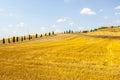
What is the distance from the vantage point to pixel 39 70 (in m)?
21.2

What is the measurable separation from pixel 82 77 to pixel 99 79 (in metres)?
1.14

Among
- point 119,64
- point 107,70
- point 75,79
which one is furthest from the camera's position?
point 119,64

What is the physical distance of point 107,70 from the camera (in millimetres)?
21078

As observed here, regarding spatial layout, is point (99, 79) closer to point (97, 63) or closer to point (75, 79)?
point (75, 79)

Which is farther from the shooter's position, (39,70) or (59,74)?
(39,70)

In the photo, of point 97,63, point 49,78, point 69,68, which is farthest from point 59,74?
point 97,63

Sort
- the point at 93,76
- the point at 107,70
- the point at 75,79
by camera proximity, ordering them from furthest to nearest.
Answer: the point at 107,70, the point at 93,76, the point at 75,79

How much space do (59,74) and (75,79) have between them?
2.07 m

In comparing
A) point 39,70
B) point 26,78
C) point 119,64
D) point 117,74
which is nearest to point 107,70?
point 117,74

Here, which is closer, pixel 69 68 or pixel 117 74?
pixel 117 74

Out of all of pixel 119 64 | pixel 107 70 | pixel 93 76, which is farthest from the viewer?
pixel 119 64

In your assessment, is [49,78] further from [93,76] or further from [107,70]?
[107,70]

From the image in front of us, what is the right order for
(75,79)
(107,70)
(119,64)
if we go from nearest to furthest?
(75,79) → (107,70) → (119,64)

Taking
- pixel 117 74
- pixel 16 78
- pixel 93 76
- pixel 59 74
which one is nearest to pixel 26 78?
pixel 16 78
